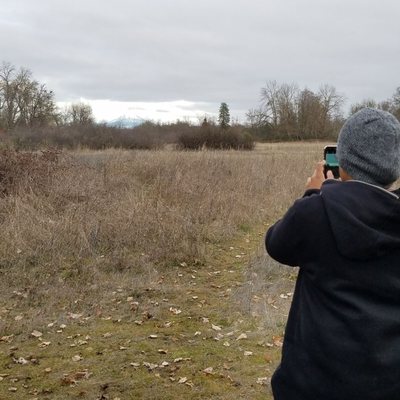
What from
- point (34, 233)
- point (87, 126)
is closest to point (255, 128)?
point (87, 126)

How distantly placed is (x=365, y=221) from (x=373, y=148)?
9.8 inches

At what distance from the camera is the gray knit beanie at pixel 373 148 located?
1.58 metres

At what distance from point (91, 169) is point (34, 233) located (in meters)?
5.82

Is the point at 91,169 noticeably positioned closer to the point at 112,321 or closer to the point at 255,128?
the point at 112,321

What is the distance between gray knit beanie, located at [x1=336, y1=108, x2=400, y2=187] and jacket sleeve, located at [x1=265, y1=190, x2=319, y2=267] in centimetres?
17

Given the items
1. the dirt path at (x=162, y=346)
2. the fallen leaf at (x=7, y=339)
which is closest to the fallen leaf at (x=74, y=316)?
the dirt path at (x=162, y=346)

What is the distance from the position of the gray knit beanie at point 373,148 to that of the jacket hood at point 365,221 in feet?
0.24

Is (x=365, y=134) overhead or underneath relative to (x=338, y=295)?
overhead

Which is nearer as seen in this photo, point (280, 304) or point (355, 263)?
point (355, 263)

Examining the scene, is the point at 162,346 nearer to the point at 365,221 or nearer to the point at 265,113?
the point at 365,221

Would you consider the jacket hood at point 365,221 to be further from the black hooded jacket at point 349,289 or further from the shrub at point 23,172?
the shrub at point 23,172

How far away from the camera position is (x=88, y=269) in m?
6.79

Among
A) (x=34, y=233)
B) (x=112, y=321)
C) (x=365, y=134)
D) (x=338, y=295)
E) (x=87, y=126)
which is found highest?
(x=87, y=126)

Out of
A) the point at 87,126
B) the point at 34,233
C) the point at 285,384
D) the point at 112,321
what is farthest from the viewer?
the point at 87,126
